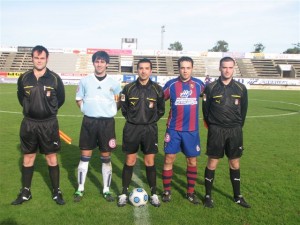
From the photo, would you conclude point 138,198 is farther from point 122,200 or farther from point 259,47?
point 259,47

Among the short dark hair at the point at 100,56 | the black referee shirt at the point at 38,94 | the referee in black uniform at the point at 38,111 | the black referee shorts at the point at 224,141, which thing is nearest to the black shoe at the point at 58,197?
the referee in black uniform at the point at 38,111

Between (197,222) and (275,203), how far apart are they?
1.45 meters

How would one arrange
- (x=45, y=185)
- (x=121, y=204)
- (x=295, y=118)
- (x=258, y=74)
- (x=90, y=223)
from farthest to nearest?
(x=258, y=74)
(x=295, y=118)
(x=45, y=185)
(x=121, y=204)
(x=90, y=223)

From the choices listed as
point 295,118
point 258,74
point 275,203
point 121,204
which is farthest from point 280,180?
point 258,74

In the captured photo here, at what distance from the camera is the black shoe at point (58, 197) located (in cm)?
485

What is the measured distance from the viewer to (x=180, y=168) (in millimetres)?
6836

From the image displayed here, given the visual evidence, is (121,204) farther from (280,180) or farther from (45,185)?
(280,180)

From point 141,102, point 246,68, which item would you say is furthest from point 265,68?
point 141,102

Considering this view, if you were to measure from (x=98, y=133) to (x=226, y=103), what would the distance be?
205cm

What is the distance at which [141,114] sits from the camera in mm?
4898

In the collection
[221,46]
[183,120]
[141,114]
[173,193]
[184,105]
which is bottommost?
[173,193]

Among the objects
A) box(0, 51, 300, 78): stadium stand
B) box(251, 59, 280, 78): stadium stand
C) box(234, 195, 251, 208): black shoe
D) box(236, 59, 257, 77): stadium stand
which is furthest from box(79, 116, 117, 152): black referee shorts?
box(251, 59, 280, 78): stadium stand

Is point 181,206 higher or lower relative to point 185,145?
lower

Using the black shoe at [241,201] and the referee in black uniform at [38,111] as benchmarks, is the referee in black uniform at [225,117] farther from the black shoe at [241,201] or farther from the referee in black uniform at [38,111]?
the referee in black uniform at [38,111]
